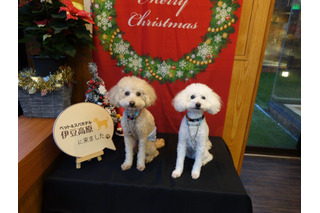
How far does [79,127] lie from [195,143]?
0.69m

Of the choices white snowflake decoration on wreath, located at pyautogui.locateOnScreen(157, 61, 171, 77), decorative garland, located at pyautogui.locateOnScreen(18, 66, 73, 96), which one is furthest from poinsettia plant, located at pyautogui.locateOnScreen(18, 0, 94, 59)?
white snowflake decoration on wreath, located at pyautogui.locateOnScreen(157, 61, 171, 77)

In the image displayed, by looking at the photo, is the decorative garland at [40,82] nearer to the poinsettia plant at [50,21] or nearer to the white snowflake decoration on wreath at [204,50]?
the poinsettia plant at [50,21]

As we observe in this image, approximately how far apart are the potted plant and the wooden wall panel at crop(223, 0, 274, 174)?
3.70ft

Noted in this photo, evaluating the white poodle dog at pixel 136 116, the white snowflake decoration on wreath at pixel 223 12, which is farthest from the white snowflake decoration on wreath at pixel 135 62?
the white snowflake decoration on wreath at pixel 223 12

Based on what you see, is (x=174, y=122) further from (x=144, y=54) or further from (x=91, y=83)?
(x=91, y=83)

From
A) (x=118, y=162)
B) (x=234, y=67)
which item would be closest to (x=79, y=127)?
(x=118, y=162)

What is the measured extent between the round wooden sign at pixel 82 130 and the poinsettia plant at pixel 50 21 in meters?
0.39

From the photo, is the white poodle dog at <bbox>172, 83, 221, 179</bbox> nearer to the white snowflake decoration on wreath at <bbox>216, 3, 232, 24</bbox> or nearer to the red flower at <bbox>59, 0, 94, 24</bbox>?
the white snowflake decoration on wreath at <bbox>216, 3, 232, 24</bbox>

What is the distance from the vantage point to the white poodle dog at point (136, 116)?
107 centimetres

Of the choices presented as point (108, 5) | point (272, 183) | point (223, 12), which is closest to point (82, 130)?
point (108, 5)

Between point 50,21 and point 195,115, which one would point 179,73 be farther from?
point 50,21

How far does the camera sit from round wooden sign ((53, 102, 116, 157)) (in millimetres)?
1067

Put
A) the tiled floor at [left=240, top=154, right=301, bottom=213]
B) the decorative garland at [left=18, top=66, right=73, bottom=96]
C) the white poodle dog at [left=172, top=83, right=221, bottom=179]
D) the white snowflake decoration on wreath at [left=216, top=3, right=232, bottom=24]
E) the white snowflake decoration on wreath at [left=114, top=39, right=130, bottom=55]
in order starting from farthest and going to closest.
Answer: the tiled floor at [left=240, top=154, right=301, bottom=213]
the white snowflake decoration on wreath at [left=114, top=39, right=130, bottom=55]
the white snowflake decoration on wreath at [left=216, top=3, right=232, bottom=24]
the decorative garland at [left=18, top=66, right=73, bottom=96]
the white poodle dog at [left=172, top=83, right=221, bottom=179]

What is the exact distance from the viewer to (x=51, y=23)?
1183mm
